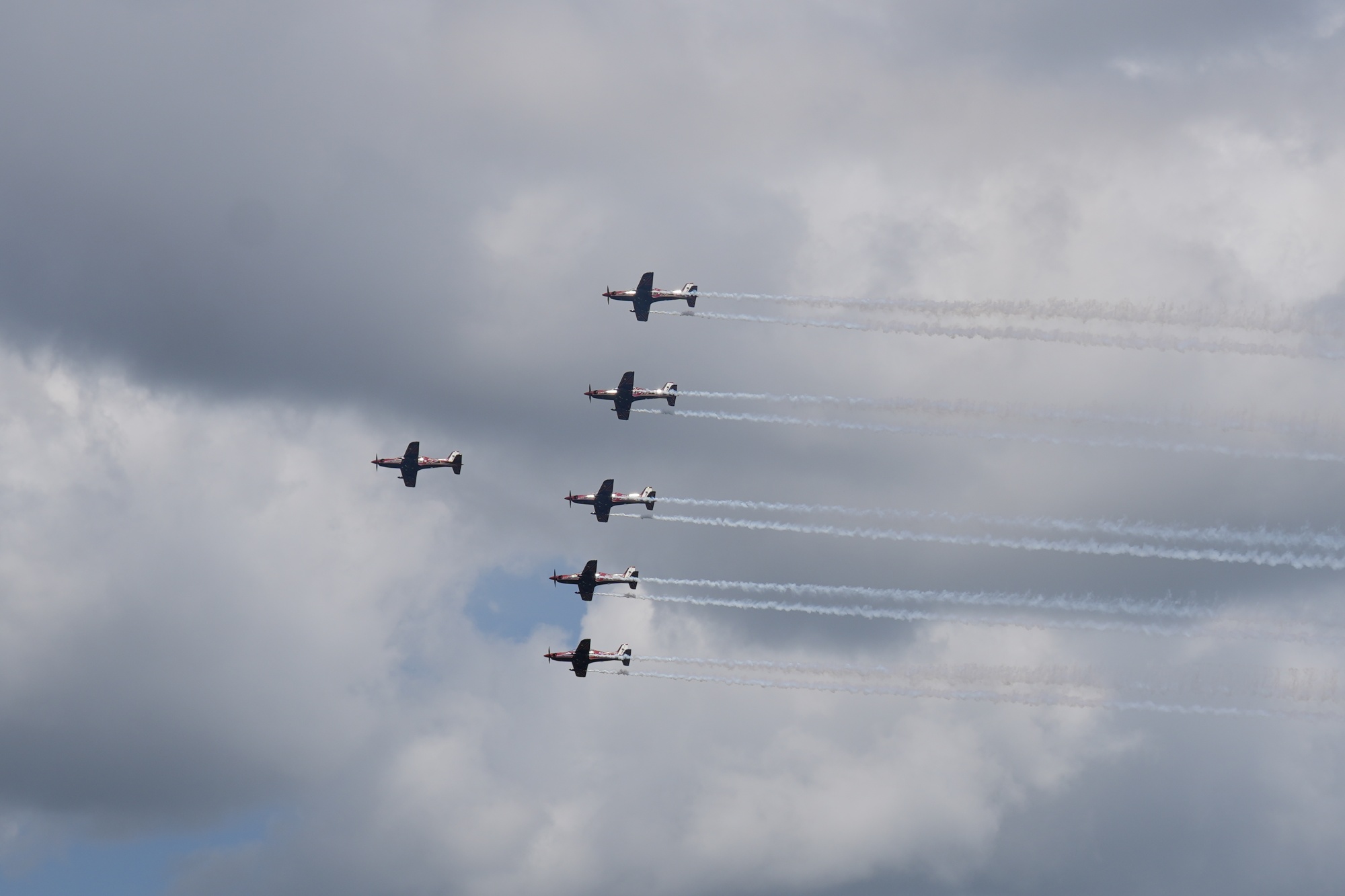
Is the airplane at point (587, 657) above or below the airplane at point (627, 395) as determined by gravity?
below

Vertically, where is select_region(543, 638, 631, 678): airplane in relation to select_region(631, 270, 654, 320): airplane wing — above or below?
below

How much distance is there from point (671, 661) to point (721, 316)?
3009 cm

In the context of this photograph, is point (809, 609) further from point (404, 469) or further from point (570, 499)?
point (404, 469)

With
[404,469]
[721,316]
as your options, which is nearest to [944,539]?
[721,316]

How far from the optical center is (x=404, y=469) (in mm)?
158750

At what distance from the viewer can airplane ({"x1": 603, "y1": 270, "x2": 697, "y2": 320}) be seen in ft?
502

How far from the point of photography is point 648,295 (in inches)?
6043

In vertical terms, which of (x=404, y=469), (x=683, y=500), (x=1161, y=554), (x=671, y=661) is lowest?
(x=1161, y=554)

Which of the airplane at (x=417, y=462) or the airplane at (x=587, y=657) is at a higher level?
the airplane at (x=417, y=462)

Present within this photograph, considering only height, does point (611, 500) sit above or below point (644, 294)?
below

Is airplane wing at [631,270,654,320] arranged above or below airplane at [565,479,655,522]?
above

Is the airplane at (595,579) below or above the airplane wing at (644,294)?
below

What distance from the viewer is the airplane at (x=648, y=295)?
153000mm

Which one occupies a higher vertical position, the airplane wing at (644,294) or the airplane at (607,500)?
the airplane wing at (644,294)
